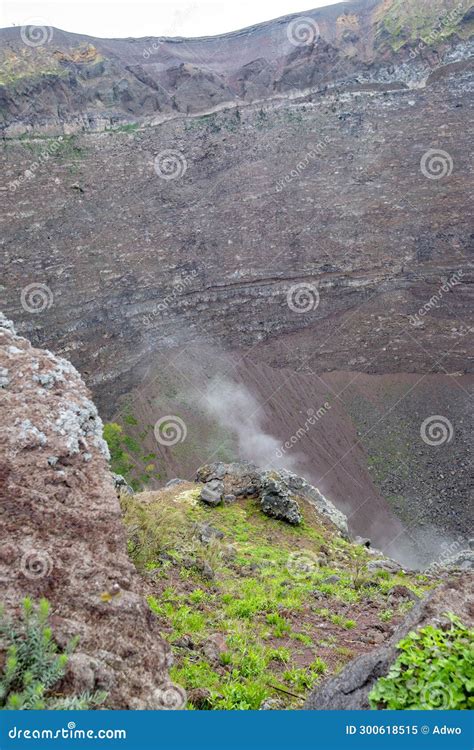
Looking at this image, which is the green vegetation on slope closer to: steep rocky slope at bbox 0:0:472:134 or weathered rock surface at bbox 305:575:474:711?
weathered rock surface at bbox 305:575:474:711

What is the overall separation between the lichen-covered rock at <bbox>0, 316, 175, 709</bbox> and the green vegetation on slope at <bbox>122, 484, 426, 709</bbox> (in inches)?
53.8

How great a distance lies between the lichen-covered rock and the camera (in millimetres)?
4055

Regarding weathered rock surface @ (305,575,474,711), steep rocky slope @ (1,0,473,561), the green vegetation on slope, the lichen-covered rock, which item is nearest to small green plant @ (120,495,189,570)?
the green vegetation on slope

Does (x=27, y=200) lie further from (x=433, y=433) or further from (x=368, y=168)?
(x=433, y=433)

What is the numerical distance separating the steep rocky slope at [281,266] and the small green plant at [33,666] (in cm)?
2088

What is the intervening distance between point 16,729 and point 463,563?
14499 mm

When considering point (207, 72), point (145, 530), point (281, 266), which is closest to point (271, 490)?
point (145, 530)

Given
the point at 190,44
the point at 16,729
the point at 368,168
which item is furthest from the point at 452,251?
the point at 190,44

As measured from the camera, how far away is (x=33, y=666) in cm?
365

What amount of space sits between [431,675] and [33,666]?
286 cm

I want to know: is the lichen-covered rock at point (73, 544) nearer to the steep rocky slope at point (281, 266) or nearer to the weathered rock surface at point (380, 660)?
the weathered rock surface at point (380, 660)

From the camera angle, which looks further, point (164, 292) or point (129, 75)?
point (129, 75)

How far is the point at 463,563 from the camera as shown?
594 inches

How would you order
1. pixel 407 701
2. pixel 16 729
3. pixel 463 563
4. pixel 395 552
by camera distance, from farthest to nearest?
pixel 395 552 → pixel 463 563 → pixel 407 701 → pixel 16 729
